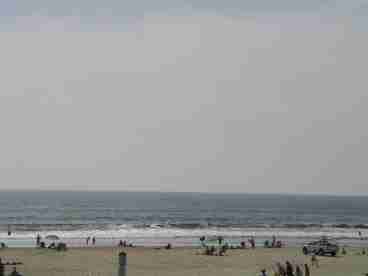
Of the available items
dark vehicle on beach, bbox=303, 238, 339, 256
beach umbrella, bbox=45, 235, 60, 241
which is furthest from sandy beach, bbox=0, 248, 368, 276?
beach umbrella, bbox=45, 235, 60, 241

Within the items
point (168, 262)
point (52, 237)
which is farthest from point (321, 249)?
point (52, 237)

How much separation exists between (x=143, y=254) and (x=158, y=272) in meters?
11.8

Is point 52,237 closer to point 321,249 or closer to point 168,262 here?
point 168,262

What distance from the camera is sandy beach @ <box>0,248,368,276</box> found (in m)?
37.7

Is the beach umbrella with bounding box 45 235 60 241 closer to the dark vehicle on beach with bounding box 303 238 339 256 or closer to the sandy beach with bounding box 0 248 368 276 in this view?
the sandy beach with bounding box 0 248 368 276

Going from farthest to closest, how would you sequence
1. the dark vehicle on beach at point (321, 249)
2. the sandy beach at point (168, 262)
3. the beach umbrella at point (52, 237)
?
the beach umbrella at point (52, 237) < the dark vehicle on beach at point (321, 249) < the sandy beach at point (168, 262)

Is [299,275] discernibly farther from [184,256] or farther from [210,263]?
[184,256]

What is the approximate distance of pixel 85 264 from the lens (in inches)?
1628

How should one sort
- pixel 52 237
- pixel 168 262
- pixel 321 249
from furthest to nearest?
pixel 52 237 → pixel 321 249 → pixel 168 262

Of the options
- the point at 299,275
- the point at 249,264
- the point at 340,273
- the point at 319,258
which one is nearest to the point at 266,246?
the point at 319,258

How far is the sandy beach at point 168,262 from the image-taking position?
124ft

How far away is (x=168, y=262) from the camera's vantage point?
43.7 metres

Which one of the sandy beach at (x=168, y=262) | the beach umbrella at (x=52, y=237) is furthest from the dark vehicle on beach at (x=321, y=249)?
the beach umbrella at (x=52, y=237)

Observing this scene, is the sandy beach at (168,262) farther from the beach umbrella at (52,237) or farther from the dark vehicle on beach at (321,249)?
the beach umbrella at (52,237)
